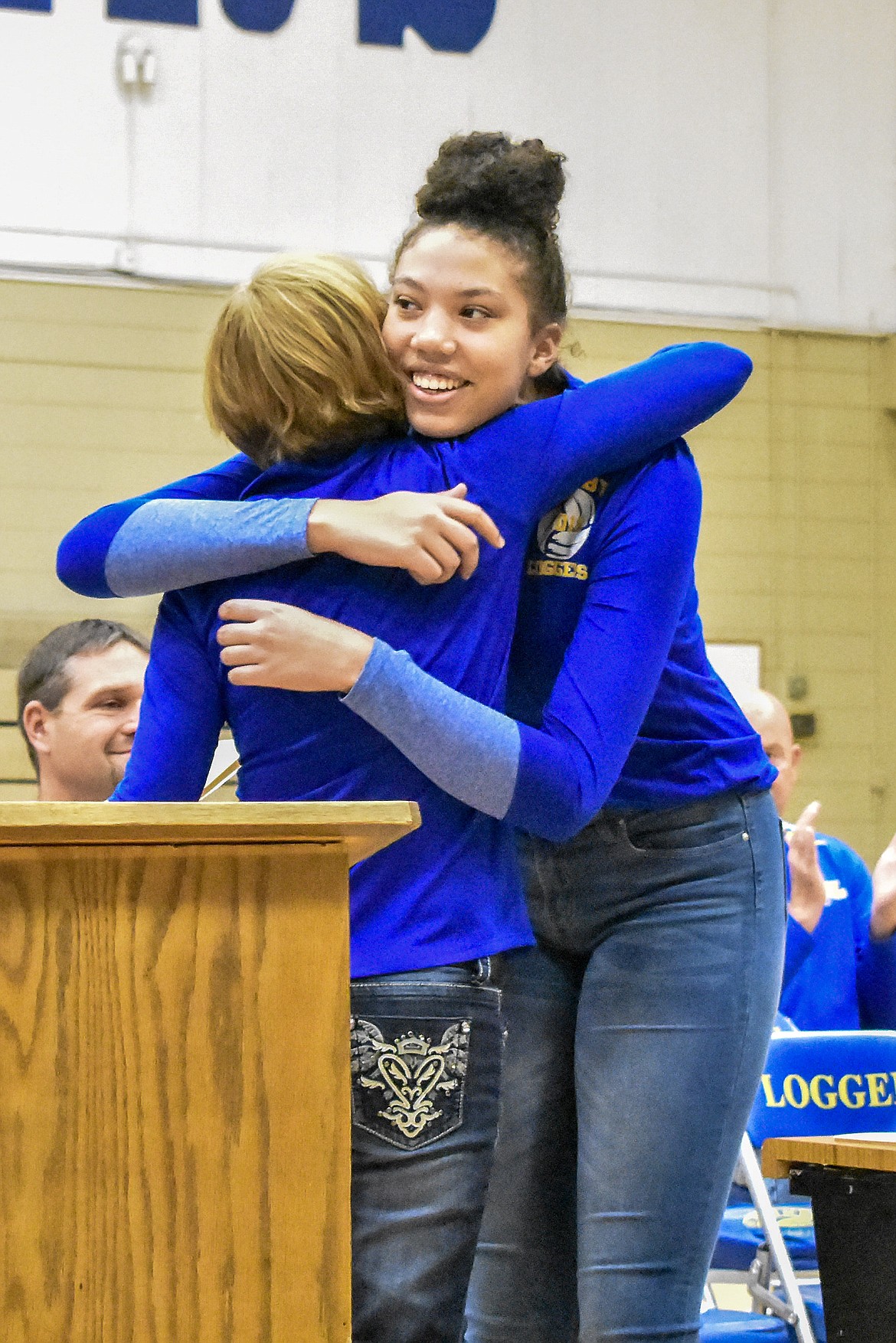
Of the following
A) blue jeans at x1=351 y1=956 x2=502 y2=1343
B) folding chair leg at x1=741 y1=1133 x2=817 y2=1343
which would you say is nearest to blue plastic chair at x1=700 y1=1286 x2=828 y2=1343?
folding chair leg at x1=741 y1=1133 x2=817 y2=1343

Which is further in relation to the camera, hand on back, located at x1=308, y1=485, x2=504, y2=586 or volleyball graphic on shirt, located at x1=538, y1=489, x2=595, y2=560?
volleyball graphic on shirt, located at x1=538, y1=489, x2=595, y2=560

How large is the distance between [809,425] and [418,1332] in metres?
5.89

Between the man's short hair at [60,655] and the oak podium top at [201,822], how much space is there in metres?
1.87

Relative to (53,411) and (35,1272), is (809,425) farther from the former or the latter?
(35,1272)

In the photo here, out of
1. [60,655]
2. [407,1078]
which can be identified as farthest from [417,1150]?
[60,655]

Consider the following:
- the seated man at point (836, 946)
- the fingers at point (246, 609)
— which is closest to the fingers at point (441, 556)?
the fingers at point (246, 609)

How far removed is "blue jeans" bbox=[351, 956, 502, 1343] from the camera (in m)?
1.11

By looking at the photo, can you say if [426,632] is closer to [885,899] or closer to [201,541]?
[201,541]

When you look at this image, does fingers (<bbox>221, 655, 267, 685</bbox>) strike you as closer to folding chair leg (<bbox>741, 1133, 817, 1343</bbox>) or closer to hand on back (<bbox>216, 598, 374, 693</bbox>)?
hand on back (<bbox>216, 598, 374, 693</bbox>)

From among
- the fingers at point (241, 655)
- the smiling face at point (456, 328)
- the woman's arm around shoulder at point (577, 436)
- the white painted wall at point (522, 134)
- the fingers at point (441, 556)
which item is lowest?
the fingers at point (241, 655)

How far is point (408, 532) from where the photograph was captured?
1.17m

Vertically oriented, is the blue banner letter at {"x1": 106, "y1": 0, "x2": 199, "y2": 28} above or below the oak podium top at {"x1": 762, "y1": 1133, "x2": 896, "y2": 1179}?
above

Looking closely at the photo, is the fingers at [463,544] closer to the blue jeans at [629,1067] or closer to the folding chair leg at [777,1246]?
the blue jeans at [629,1067]

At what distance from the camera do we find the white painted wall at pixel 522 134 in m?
5.89
